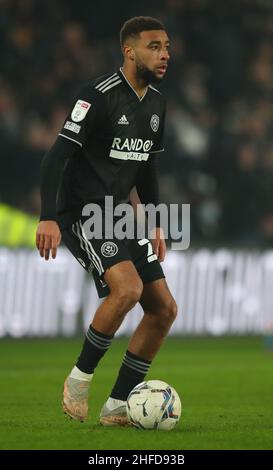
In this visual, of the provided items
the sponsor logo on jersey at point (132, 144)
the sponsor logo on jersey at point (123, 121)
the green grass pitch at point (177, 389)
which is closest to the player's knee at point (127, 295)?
the green grass pitch at point (177, 389)

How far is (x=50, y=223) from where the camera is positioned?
6309 millimetres

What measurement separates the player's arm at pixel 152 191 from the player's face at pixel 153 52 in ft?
1.68

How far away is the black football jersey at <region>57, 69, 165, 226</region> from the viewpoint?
650 centimetres

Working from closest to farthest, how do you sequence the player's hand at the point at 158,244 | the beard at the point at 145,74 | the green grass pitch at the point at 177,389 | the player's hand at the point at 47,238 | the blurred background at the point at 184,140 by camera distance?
the green grass pitch at the point at 177,389 < the player's hand at the point at 47,238 < the beard at the point at 145,74 < the player's hand at the point at 158,244 < the blurred background at the point at 184,140

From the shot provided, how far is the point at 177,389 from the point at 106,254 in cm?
319

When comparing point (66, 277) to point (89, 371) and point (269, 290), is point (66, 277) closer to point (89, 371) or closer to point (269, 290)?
point (269, 290)

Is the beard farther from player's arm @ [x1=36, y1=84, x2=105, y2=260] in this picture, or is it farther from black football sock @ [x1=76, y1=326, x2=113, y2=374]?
black football sock @ [x1=76, y1=326, x2=113, y2=374]

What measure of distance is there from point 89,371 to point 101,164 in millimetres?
1065

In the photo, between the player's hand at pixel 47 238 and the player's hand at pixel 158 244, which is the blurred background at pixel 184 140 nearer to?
the player's hand at pixel 158 244

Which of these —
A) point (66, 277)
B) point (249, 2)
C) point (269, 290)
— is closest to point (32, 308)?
point (66, 277)

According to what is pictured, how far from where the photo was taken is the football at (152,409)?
6359 mm

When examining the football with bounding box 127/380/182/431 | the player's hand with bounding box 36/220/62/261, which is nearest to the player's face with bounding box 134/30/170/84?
the player's hand with bounding box 36/220/62/261

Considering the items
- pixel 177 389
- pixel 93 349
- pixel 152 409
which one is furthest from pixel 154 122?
pixel 177 389

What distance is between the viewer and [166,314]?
665 centimetres
